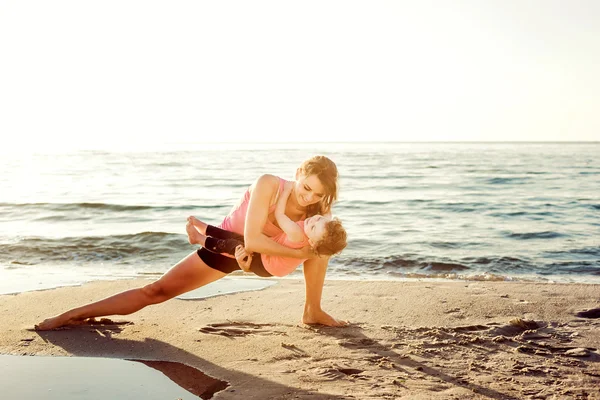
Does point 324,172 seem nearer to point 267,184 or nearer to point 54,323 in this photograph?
point 267,184

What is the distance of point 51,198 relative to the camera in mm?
17812

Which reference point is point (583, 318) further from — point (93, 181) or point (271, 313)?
point (93, 181)

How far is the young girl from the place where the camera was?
4191 mm

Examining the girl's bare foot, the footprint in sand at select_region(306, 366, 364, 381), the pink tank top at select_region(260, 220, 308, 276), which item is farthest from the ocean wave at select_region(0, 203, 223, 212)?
the footprint in sand at select_region(306, 366, 364, 381)

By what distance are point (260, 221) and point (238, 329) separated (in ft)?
3.66

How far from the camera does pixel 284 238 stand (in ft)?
14.8

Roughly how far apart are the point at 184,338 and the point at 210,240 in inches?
32.6

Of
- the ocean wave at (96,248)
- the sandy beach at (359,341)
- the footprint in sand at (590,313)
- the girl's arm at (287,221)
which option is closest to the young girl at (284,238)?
the girl's arm at (287,221)

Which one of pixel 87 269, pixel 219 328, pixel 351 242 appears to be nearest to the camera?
pixel 219 328

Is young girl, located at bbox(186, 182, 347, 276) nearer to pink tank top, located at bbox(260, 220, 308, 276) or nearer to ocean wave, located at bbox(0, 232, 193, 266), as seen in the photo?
pink tank top, located at bbox(260, 220, 308, 276)

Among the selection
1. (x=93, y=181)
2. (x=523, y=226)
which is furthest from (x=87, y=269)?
(x=93, y=181)

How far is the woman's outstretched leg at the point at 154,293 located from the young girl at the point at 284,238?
0.74 feet

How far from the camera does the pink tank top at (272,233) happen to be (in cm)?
446

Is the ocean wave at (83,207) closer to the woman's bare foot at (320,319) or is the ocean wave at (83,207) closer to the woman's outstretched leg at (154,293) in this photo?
the woman's outstretched leg at (154,293)
